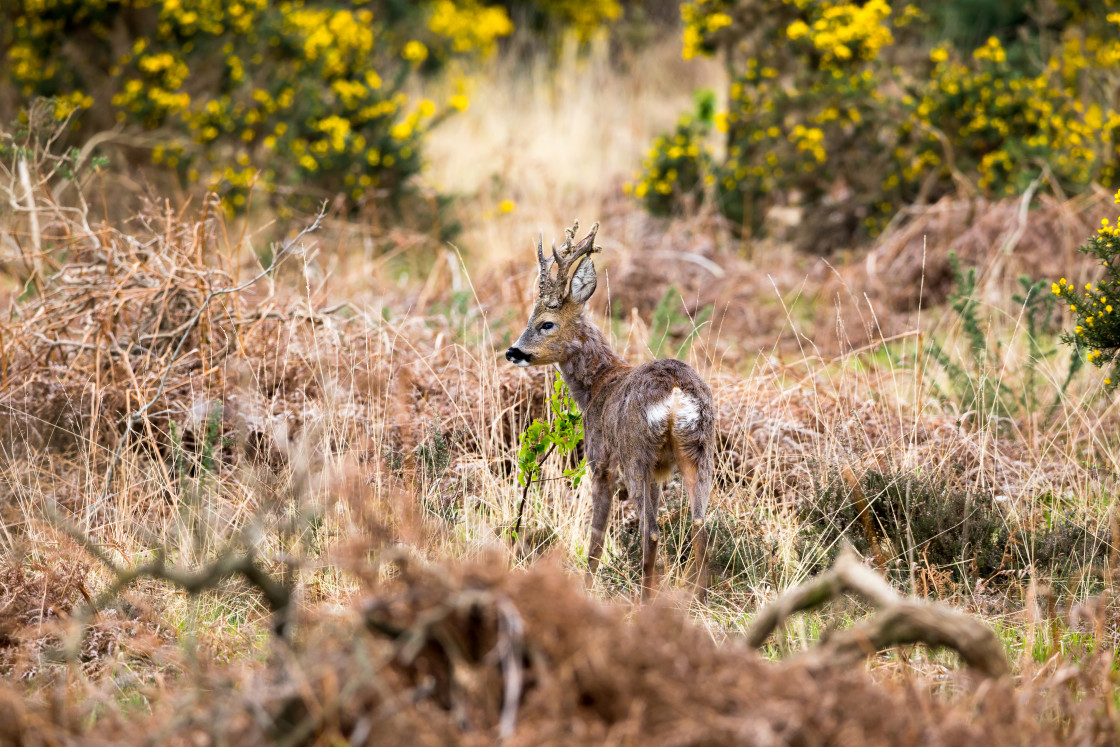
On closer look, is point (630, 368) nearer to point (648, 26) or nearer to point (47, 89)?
point (47, 89)

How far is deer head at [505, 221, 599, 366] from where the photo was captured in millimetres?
4672

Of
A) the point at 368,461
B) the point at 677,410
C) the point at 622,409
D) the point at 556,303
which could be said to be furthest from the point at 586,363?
the point at 368,461

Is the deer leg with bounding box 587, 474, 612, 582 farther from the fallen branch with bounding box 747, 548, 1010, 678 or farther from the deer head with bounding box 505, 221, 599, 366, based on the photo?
the fallen branch with bounding box 747, 548, 1010, 678

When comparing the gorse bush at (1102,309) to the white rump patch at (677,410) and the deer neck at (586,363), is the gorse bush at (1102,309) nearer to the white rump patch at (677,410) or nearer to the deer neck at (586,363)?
the white rump patch at (677,410)

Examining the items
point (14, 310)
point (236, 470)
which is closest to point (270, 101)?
point (14, 310)

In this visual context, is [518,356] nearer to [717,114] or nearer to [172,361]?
[172,361]

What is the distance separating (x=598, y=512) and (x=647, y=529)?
0.35 metres

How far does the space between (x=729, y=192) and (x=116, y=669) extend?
26.4 feet

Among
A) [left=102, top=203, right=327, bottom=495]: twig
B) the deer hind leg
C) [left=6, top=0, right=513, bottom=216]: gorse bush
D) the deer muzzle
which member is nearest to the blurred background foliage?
[left=6, top=0, right=513, bottom=216]: gorse bush

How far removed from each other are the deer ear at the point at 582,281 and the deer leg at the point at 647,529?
919 mm

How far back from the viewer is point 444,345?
6195 mm

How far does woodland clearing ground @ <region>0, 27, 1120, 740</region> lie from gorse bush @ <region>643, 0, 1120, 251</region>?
2.15 m

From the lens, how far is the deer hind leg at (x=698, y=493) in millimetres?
4270

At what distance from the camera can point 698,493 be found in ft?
14.1
